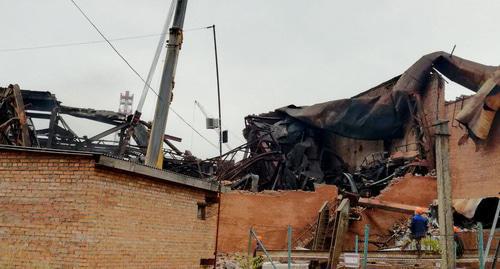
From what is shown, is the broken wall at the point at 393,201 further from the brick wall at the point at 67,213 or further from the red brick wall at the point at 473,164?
the brick wall at the point at 67,213

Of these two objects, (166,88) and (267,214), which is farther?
(267,214)

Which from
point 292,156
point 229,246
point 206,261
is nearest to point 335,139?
point 292,156

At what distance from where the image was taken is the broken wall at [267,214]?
1734cm

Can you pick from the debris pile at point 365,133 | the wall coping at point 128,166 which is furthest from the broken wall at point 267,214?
the wall coping at point 128,166

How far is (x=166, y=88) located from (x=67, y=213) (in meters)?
8.45

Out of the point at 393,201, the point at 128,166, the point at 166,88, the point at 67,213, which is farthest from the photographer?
the point at 393,201

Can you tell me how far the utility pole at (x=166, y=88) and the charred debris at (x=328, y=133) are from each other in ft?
13.6

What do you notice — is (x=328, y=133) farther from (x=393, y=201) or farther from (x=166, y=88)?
(x=166, y=88)

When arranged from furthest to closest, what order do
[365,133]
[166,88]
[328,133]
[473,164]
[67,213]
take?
1. [328,133]
2. [365,133]
3. [473,164]
4. [166,88]
5. [67,213]

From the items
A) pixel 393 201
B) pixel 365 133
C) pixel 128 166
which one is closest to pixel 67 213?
pixel 128 166

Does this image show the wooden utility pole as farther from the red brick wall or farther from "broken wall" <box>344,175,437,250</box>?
the red brick wall

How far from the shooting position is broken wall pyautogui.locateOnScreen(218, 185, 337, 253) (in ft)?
56.9

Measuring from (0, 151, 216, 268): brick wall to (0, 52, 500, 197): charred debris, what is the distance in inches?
333

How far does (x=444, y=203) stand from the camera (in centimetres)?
776
